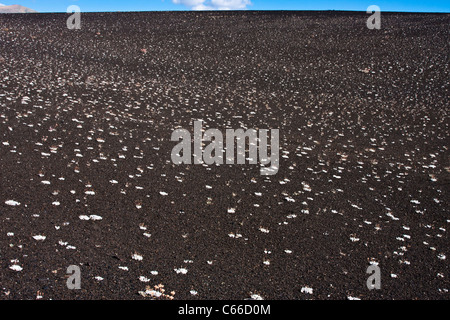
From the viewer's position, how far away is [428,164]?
1269 cm

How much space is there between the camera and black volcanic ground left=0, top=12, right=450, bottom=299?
20.7 feet

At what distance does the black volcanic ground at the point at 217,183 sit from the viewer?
20.7 feet

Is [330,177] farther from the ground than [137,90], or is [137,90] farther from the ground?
[137,90]

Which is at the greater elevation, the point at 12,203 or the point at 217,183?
the point at 217,183

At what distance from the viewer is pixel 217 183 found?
999 centimetres

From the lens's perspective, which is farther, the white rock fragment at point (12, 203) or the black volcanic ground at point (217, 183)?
the white rock fragment at point (12, 203)

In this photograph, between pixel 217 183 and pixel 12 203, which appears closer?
pixel 12 203

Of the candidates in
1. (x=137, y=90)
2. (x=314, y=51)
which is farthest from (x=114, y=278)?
(x=314, y=51)

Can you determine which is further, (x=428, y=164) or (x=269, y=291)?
(x=428, y=164)

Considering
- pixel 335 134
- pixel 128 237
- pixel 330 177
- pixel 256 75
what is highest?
pixel 256 75

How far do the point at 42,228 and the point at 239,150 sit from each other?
694cm

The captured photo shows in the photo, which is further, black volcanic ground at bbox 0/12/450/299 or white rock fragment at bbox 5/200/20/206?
white rock fragment at bbox 5/200/20/206
